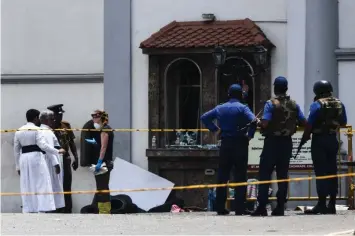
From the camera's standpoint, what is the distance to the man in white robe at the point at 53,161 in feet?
67.6

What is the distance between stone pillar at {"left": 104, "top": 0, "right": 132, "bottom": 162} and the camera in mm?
24266

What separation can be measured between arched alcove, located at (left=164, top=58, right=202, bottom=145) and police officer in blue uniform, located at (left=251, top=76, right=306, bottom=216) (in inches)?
222

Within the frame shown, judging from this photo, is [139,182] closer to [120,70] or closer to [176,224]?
[120,70]

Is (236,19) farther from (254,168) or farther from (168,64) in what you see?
(254,168)

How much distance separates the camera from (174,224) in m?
17.3

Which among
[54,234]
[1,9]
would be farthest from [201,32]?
[54,234]

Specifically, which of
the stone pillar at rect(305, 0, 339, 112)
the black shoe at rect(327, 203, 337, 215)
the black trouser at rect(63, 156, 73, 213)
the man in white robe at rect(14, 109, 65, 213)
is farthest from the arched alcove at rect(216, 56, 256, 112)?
A: the black shoe at rect(327, 203, 337, 215)

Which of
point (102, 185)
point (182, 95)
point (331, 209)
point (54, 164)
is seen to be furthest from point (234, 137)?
point (182, 95)

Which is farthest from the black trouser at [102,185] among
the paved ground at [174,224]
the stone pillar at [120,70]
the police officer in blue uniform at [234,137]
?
the stone pillar at [120,70]

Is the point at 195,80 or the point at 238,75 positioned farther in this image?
the point at 195,80

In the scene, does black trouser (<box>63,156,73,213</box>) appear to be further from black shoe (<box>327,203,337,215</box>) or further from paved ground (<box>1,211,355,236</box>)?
black shoe (<box>327,203,337,215</box>)

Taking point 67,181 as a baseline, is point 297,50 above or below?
above

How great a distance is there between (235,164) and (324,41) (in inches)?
201

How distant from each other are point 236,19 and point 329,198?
5.42 m
